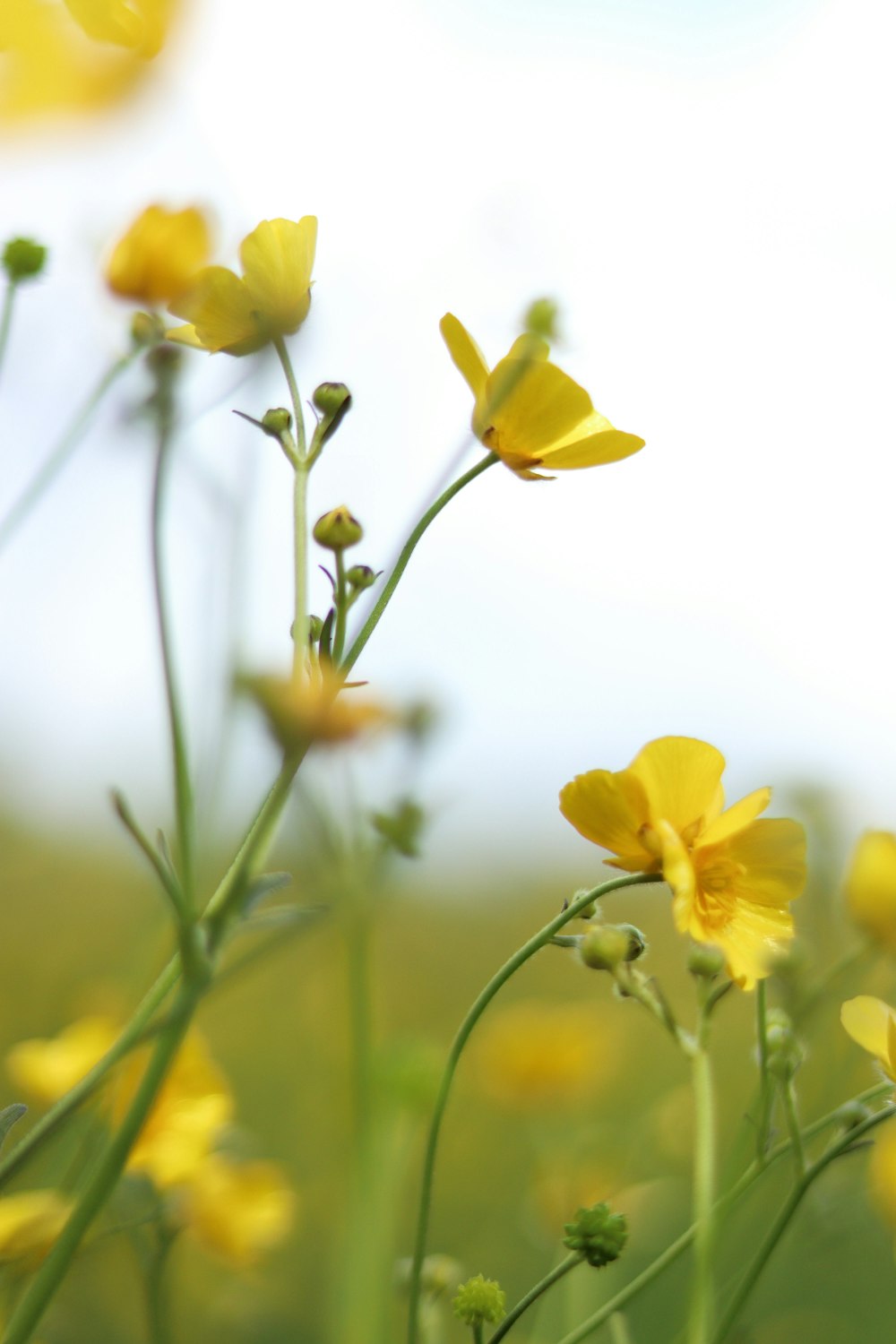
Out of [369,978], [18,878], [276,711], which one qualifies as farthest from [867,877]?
[18,878]

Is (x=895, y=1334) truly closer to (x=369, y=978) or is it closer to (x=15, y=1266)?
(x=369, y=978)

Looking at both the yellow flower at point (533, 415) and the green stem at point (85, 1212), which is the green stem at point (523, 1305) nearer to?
the green stem at point (85, 1212)

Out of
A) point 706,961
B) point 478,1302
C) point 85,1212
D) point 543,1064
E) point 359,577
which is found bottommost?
point 543,1064

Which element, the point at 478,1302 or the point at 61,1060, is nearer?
the point at 478,1302

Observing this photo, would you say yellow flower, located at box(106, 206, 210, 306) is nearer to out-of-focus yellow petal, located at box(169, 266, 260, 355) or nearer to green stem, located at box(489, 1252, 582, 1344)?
out-of-focus yellow petal, located at box(169, 266, 260, 355)

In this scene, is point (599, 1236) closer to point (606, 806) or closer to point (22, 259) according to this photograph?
point (606, 806)

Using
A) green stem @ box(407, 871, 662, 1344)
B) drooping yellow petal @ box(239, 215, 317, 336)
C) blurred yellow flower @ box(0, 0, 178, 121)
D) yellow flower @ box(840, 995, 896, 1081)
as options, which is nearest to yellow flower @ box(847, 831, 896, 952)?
yellow flower @ box(840, 995, 896, 1081)

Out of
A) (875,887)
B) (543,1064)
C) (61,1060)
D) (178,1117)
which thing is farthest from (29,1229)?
(543,1064)
